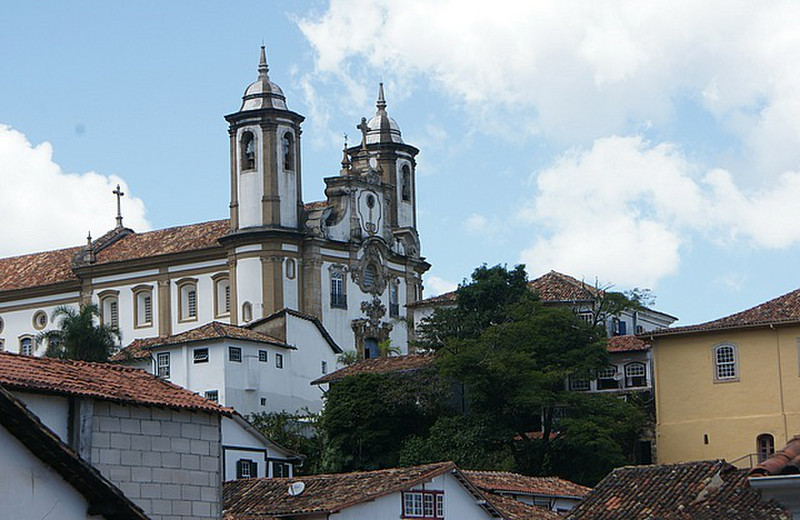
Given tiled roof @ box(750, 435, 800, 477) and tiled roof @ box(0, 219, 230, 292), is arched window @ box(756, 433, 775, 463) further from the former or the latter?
tiled roof @ box(750, 435, 800, 477)

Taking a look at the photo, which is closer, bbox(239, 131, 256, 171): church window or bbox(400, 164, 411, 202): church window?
bbox(239, 131, 256, 171): church window

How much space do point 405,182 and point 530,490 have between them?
153 ft

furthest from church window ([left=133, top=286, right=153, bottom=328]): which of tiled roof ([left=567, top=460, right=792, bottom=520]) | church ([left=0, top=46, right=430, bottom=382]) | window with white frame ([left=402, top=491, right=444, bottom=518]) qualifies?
tiled roof ([left=567, top=460, right=792, bottom=520])

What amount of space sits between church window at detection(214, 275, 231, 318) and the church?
0.16ft

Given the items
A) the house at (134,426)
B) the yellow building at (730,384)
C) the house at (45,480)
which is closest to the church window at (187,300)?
the yellow building at (730,384)

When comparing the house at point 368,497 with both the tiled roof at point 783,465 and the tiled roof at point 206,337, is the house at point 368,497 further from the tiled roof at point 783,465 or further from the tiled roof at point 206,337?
the tiled roof at point 206,337

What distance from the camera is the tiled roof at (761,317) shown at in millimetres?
55250

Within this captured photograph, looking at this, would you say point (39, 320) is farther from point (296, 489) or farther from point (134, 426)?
point (134, 426)

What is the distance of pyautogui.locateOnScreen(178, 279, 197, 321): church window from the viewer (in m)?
81.6

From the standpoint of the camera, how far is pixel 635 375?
2382 inches

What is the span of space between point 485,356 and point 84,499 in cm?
4362

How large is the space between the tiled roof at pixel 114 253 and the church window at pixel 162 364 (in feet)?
43.0

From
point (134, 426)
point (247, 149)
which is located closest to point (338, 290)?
point (247, 149)

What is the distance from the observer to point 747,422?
5547 centimetres
